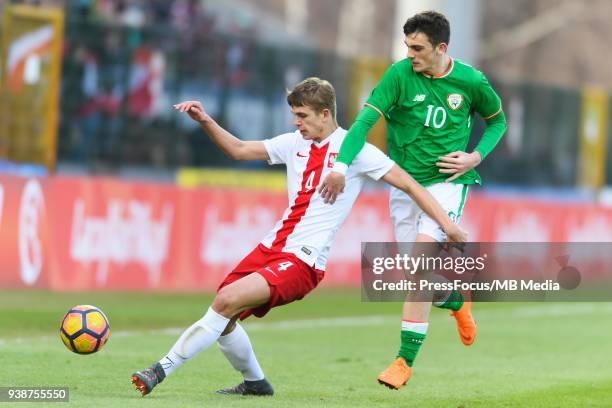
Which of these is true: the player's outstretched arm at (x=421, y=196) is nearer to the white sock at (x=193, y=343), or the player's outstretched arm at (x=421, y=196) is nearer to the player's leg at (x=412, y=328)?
the player's leg at (x=412, y=328)

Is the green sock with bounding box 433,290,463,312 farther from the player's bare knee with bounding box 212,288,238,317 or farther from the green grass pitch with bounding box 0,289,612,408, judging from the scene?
the player's bare knee with bounding box 212,288,238,317

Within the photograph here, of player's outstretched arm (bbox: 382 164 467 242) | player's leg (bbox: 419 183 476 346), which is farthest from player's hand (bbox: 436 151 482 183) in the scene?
player's outstretched arm (bbox: 382 164 467 242)

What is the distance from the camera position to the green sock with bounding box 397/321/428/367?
29.6 feet

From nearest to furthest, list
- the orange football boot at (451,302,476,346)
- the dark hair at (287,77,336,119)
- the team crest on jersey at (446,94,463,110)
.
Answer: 1. the dark hair at (287,77,336,119)
2. the team crest on jersey at (446,94,463,110)
3. the orange football boot at (451,302,476,346)

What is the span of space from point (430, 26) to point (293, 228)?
1628mm

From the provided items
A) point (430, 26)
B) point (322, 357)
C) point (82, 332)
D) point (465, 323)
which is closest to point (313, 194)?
point (430, 26)

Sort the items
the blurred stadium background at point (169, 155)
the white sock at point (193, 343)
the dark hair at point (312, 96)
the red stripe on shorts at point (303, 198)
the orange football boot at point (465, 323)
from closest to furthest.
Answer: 1. the white sock at point (193, 343)
2. the dark hair at point (312, 96)
3. the red stripe on shorts at point (303, 198)
4. the orange football boot at point (465, 323)
5. the blurred stadium background at point (169, 155)

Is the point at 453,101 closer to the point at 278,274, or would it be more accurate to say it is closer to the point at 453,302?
the point at 453,302

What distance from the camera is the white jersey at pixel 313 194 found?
834 centimetres

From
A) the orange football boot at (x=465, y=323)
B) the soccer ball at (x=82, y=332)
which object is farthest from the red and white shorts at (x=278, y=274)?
the orange football boot at (x=465, y=323)

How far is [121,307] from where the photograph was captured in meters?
15.2

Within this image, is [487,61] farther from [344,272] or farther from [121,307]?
[121,307]

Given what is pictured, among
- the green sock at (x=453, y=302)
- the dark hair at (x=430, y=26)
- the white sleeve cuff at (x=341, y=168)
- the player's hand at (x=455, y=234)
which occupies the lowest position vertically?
the green sock at (x=453, y=302)

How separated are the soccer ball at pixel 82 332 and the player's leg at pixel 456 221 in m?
2.22
